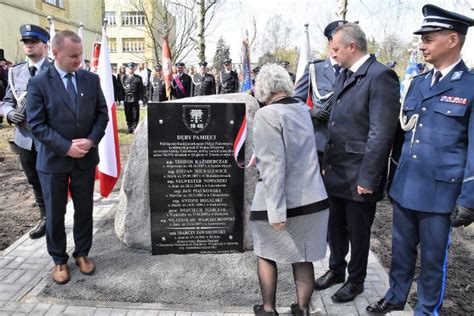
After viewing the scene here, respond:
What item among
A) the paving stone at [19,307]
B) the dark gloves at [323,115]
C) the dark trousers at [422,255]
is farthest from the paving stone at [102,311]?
the dark gloves at [323,115]

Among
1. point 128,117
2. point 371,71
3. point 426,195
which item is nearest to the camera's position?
point 426,195

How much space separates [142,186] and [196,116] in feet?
2.68

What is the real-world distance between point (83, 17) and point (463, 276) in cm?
3408

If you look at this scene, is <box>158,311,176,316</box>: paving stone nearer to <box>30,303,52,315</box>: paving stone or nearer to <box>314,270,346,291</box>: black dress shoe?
<box>30,303,52,315</box>: paving stone

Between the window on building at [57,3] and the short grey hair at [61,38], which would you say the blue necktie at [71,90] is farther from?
the window on building at [57,3]

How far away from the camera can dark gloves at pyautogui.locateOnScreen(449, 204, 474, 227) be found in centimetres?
235

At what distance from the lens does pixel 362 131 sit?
287 centimetres

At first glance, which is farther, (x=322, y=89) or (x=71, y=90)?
(x=322, y=89)

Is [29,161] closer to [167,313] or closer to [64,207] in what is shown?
[64,207]

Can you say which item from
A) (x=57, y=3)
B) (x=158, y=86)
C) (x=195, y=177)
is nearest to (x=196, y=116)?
(x=195, y=177)

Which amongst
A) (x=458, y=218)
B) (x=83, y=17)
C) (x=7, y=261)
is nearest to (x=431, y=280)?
(x=458, y=218)

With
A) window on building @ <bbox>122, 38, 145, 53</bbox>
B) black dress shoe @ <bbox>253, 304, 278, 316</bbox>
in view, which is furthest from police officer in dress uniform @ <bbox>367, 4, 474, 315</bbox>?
window on building @ <bbox>122, 38, 145, 53</bbox>

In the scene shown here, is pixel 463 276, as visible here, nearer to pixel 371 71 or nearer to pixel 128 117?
pixel 371 71

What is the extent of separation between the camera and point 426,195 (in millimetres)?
2588
